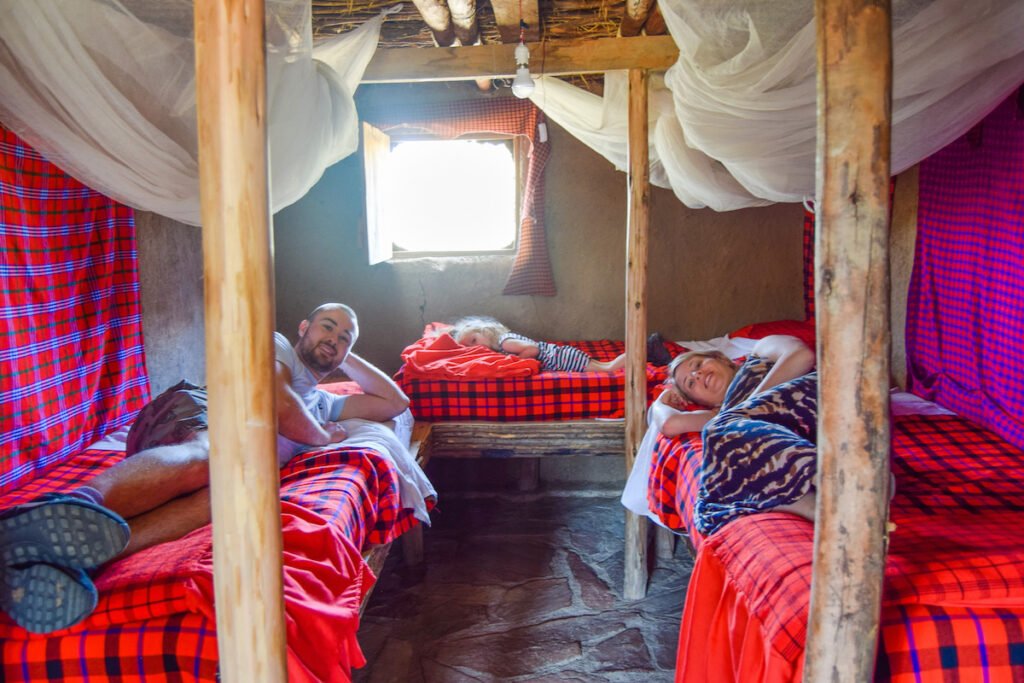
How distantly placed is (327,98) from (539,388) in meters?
1.86

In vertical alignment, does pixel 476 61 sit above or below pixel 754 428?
above

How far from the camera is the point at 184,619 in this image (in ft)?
5.91

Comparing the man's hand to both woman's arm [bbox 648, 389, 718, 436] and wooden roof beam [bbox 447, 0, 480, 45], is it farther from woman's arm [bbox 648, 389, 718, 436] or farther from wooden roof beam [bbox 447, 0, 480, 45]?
wooden roof beam [bbox 447, 0, 480, 45]

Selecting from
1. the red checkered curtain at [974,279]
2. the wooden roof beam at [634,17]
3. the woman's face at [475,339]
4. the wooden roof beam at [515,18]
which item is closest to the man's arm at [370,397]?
the woman's face at [475,339]

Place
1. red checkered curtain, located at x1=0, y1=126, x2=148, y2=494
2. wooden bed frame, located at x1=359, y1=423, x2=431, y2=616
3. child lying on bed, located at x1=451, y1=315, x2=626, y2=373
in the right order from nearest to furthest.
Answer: red checkered curtain, located at x1=0, y1=126, x2=148, y2=494
wooden bed frame, located at x1=359, y1=423, x2=431, y2=616
child lying on bed, located at x1=451, y1=315, x2=626, y2=373

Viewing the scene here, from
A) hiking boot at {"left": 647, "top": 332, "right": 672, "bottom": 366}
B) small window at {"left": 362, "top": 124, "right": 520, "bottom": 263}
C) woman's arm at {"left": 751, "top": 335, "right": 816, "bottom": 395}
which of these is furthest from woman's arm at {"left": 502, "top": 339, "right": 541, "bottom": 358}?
woman's arm at {"left": 751, "top": 335, "right": 816, "bottom": 395}

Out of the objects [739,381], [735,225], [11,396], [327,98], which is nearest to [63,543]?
[11,396]

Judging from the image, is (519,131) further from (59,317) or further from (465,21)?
(59,317)

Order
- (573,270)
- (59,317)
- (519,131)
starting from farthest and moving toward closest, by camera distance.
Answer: (573,270), (519,131), (59,317)

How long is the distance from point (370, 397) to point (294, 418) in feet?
2.15

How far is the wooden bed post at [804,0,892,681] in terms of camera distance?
1.43 meters

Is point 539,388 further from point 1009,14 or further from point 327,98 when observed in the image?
point 1009,14

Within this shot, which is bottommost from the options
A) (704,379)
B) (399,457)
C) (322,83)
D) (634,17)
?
(399,457)

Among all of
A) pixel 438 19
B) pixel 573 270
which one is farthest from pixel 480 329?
pixel 438 19
